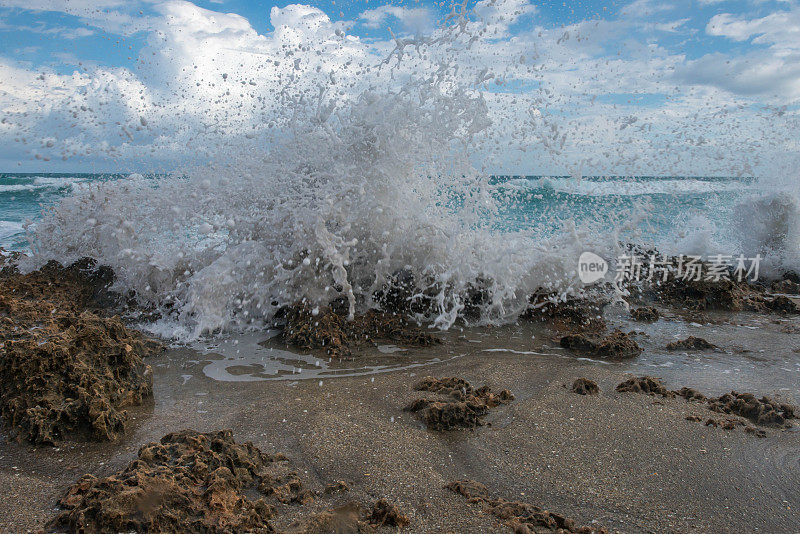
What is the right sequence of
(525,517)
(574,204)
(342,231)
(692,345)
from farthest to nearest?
(574,204)
(342,231)
(692,345)
(525,517)

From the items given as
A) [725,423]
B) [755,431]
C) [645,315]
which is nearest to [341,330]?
[725,423]

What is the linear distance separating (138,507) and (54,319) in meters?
1.92

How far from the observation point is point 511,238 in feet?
16.8

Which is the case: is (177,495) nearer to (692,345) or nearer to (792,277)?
(692,345)

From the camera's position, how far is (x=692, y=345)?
12.7 feet

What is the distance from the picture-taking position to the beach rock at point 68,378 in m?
2.25

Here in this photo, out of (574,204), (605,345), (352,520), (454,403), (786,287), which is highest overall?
(574,204)

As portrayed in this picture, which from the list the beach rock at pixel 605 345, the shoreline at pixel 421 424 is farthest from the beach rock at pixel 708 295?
the beach rock at pixel 605 345

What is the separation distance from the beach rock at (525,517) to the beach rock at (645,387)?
1.44 metres

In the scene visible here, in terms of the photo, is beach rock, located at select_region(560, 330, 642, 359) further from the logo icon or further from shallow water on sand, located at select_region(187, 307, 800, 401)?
the logo icon

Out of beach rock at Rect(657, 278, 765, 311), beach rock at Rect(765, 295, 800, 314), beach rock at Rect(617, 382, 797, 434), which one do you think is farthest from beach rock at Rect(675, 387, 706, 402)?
beach rock at Rect(765, 295, 800, 314)

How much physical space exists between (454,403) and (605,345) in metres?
1.68

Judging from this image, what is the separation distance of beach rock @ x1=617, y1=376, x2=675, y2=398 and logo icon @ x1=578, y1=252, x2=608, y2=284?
1865 mm

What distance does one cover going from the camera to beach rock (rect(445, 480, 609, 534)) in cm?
170
